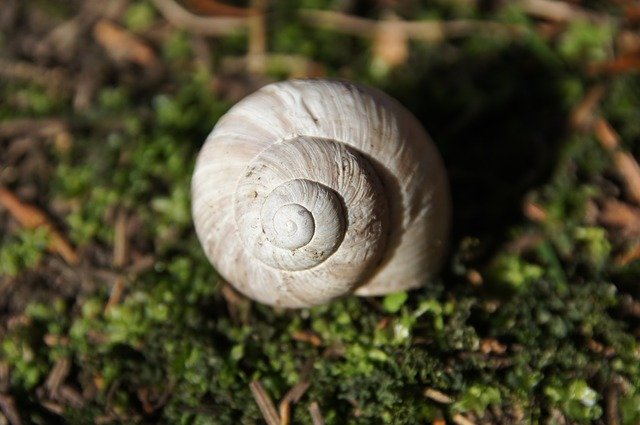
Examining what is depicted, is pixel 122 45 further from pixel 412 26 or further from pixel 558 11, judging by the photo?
pixel 558 11

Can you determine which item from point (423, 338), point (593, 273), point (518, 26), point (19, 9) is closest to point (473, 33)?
point (518, 26)

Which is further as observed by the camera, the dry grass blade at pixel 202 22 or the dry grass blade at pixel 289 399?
the dry grass blade at pixel 202 22

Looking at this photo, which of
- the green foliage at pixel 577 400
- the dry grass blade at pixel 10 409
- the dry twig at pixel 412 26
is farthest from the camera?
the dry twig at pixel 412 26

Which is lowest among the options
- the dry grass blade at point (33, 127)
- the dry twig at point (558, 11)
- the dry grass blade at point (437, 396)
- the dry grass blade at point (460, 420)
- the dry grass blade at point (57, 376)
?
the dry grass blade at point (57, 376)

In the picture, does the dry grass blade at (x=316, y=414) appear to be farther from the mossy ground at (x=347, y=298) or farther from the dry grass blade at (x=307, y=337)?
the dry grass blade at (x=307, y=337)

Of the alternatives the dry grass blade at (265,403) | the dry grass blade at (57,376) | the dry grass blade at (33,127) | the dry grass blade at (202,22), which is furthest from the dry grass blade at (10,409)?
the dry grass blade at (202,22)

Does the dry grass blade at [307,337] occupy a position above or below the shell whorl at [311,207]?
below

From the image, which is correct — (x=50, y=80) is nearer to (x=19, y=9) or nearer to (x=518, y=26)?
(x=19, y=9)
